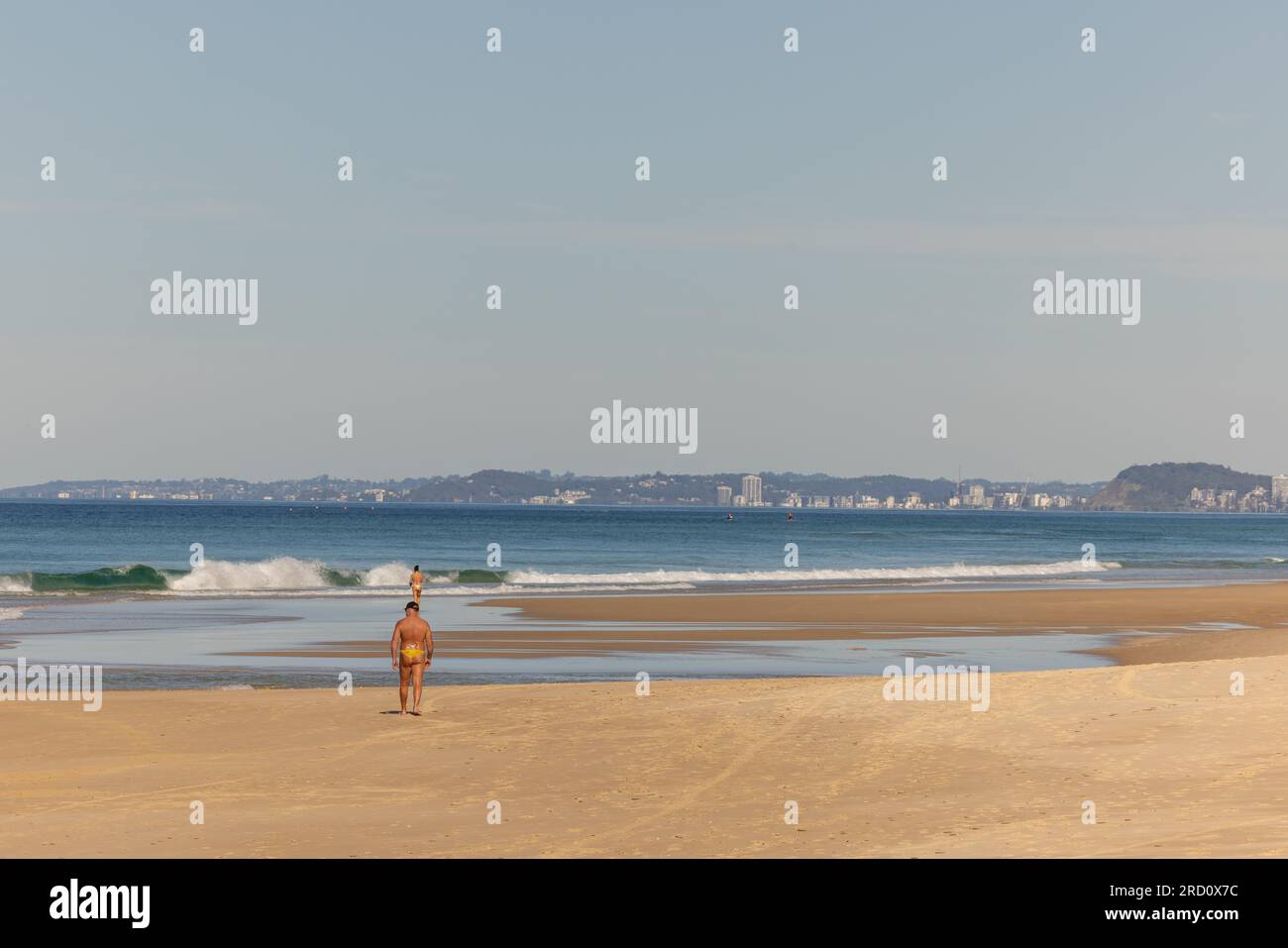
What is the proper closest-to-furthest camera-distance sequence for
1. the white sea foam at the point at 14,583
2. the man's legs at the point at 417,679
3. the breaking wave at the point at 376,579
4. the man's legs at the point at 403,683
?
the man's legs at the point at 403,683
the man's legs at the point at 417,679
the white sea foam at the point at 14,583
the breaking wave at the point at 376,579

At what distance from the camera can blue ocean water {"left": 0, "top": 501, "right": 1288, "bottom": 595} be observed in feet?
201

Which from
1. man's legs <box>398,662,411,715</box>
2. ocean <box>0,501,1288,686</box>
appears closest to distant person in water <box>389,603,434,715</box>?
man's legs <box>398,662,411,715</box>

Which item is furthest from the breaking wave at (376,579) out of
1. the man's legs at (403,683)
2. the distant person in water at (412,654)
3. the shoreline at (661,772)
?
the shoreline at (661,772)

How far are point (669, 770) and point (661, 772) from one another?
150 mm

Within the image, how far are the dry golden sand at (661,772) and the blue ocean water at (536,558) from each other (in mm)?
33866

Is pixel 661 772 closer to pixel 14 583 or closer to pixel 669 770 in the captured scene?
pixel 669 770

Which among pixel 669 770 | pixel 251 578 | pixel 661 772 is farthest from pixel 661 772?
pixel 251 578

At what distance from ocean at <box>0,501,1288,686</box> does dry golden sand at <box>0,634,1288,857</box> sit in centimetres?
507

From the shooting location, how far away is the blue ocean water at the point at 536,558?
2418 inches

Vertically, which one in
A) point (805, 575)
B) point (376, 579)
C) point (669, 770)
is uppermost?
point (669, 770)

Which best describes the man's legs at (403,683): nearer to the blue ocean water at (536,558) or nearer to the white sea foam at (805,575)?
the blue ocean water at (536,558)

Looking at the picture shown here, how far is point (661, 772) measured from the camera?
49.4 ft

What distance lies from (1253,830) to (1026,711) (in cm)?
766
